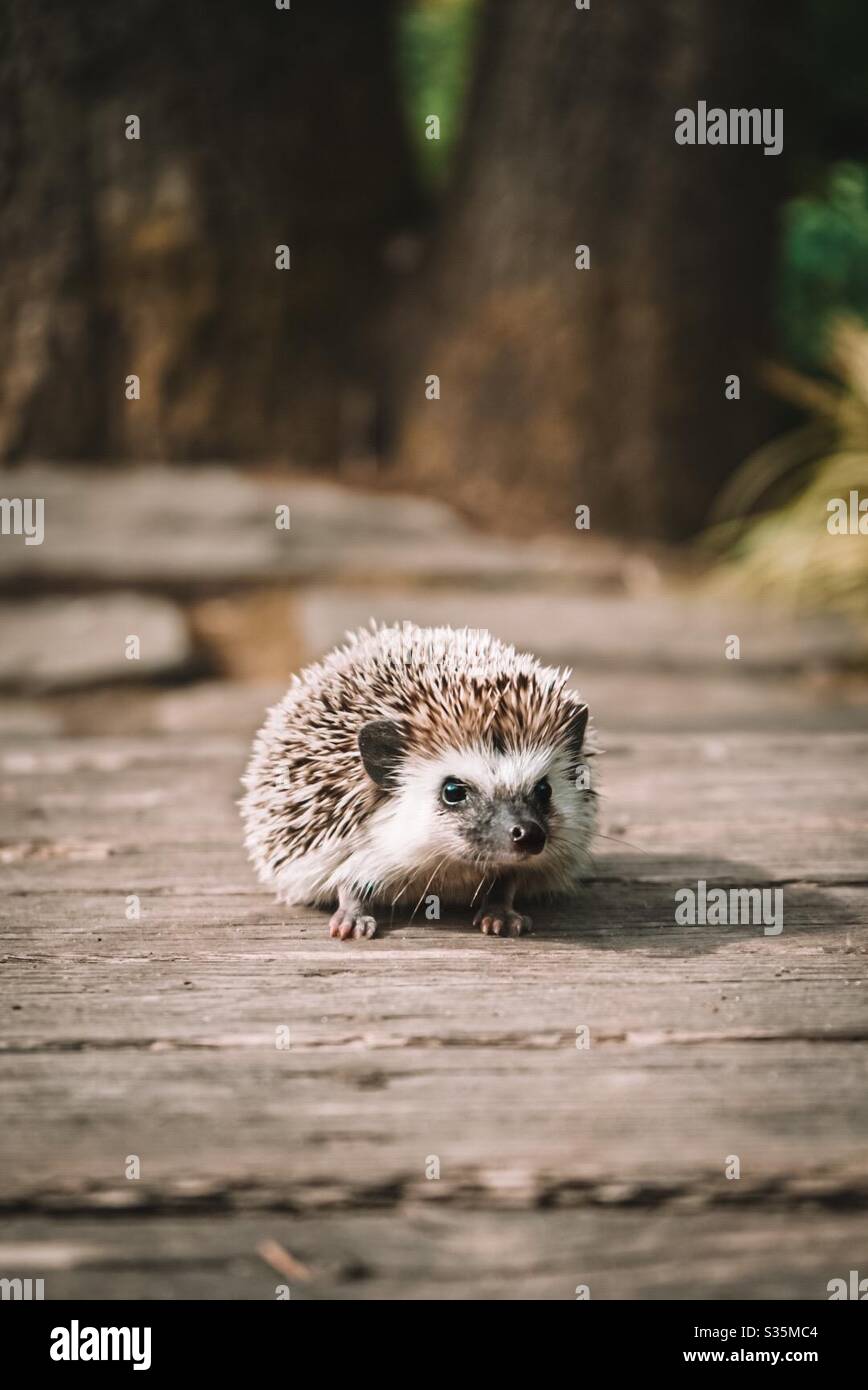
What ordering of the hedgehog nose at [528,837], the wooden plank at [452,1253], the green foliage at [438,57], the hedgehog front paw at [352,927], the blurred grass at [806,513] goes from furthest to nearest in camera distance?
the green foliage at [438,57] < the blurred grass at [806,513] < the hedgehog front paw at [352,927] < the hedgehog nose at [528,837] < the wooden plank at [452,1253]

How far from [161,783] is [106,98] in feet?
22.5

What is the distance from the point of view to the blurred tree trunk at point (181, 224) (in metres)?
9.91

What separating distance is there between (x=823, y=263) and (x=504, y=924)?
8793 mm

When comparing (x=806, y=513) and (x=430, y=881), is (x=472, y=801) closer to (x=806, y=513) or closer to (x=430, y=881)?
(x=430, y=881)

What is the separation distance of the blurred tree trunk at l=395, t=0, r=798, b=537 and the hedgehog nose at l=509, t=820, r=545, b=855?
6.92 meters

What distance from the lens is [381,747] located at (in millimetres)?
3465

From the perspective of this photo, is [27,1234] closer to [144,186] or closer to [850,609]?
[850,609]

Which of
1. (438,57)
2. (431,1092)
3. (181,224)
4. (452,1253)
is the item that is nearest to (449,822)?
(431,1092)

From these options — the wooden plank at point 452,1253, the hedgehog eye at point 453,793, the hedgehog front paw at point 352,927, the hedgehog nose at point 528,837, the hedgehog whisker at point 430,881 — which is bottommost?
the wooden plank at point 452,1253

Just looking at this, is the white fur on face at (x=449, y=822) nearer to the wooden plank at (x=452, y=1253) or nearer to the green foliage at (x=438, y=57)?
the wooden plank at (x=452, y=1253)

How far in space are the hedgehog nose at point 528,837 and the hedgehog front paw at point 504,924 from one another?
206 mm

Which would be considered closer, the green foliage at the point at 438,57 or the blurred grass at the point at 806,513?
the blurred grass at the point at 806,513

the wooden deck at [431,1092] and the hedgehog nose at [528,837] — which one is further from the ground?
the hedgehog nose at [528,837]

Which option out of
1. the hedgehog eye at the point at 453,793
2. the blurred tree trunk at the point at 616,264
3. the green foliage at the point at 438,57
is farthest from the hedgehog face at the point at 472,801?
the green foliage at the point at 438,57
